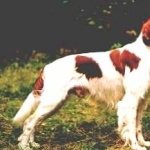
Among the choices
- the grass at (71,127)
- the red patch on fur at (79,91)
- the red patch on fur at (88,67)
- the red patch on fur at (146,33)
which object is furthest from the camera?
the grass at (71,127)

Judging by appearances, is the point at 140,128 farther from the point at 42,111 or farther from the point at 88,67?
the point at 42,111

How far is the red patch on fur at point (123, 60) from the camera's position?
6488 mm

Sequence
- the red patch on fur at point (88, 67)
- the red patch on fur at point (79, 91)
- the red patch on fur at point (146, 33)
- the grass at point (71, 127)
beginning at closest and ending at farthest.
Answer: the red patch on fur at point (146, 33) < the red patch on fur at point (88, 67) < the red patch on fur at point (79, 91) < the grass at point (71, 127)

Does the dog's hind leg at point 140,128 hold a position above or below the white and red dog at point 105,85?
below

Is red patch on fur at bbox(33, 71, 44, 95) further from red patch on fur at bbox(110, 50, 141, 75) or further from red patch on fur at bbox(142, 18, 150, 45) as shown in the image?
red patch on fur at bbox(142, 18, 150, 45)

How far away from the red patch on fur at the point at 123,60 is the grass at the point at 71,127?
2.04 feet

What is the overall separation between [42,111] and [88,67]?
2.34 feet

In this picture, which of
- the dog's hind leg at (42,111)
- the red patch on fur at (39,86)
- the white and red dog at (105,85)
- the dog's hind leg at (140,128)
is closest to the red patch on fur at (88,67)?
the white and red dog at (105,85)

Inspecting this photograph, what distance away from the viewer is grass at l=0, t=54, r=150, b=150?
7.02 meters

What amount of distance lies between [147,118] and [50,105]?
1.66 m

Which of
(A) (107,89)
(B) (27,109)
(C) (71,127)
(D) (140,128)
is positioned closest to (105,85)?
(A) (107,89)

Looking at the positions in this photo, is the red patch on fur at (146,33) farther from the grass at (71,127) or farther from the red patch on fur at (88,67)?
the grass at (71,127)

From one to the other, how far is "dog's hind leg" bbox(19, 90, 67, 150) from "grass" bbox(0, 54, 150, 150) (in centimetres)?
16

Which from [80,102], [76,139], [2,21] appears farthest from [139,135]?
[2,21]
